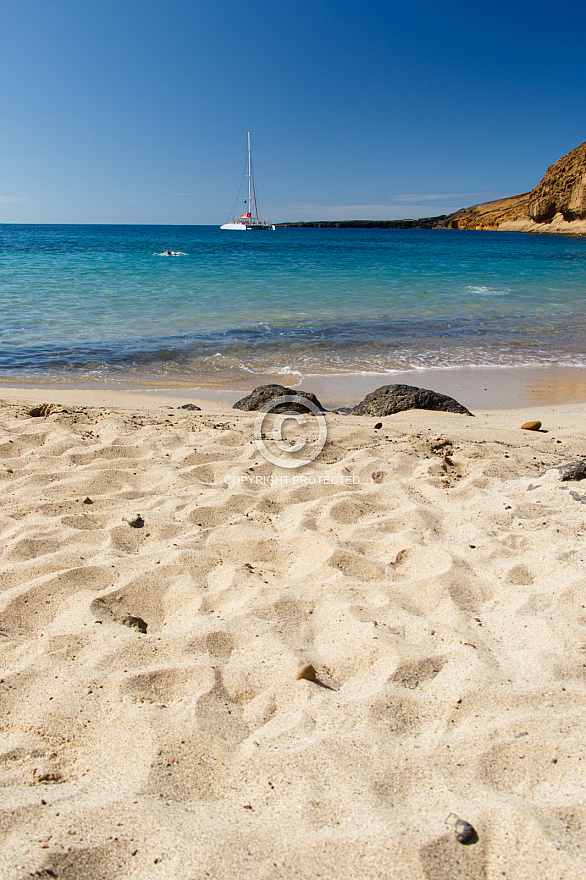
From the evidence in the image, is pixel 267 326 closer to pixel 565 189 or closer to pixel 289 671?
pixel 289 671

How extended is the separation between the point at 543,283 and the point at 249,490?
62.1 ft

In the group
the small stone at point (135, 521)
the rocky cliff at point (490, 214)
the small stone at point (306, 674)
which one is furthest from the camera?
the rocky cliff at point (490, 214)

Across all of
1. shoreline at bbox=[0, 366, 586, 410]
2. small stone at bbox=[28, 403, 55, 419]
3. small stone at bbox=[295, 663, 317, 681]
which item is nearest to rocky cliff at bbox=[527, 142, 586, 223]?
shoreline at bbox=[0, 366, 586, 410]

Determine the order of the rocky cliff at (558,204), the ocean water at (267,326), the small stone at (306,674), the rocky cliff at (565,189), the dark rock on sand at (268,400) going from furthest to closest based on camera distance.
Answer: the rocky cliff at (558,204)
the rocky cliff at (565,189)
the ocean water at (267,326)
the dark rock on sand at (268,400)
the small stone at (306,674)

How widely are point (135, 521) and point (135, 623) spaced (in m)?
0.83

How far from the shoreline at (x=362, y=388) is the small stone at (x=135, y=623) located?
12.5 feet

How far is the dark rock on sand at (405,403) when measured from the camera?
5.41 m

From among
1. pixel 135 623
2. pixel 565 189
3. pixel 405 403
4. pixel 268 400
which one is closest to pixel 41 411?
pixel 268 400

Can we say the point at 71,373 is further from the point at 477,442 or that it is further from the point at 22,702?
the point at 22,702

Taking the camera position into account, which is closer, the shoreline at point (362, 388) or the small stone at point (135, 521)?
the small stone at point (135, 521)

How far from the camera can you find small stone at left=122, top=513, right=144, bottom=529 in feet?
9.46

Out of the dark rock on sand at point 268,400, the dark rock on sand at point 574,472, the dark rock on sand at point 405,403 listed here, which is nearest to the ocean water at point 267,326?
the dark rock on sand at point 268,400

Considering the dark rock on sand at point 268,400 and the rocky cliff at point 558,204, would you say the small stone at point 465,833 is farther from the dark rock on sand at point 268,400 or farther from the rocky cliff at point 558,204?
the rocky cliff at point 558,204

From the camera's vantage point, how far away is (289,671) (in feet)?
6.16
